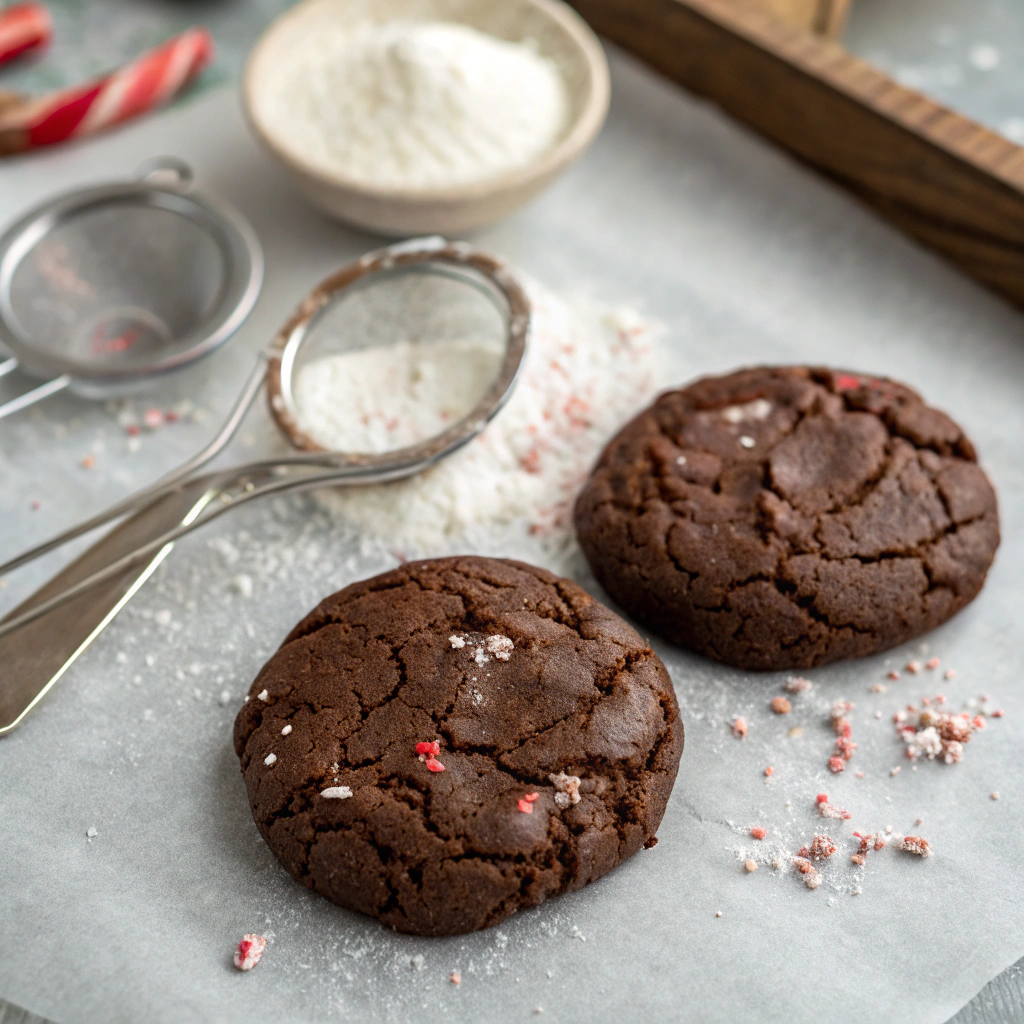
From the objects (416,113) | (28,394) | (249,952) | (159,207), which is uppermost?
(416,113)

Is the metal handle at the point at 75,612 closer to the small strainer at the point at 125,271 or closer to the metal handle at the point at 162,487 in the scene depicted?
the metal handle at the point at 162,487

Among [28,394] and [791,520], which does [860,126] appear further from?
[28,394]

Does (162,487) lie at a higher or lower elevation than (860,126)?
lower

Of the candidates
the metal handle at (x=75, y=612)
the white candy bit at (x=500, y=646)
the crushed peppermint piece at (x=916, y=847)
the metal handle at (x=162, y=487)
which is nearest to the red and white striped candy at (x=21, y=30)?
the metal handle at (x=162, y=487)

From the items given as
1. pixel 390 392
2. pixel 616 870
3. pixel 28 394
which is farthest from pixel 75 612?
pixel 616 870

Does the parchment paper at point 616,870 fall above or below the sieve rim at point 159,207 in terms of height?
below

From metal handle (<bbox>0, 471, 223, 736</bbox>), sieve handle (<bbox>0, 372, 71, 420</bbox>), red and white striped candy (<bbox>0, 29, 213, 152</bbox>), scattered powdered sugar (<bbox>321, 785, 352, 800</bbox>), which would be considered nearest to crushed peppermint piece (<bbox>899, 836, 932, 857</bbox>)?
scattered powdered sugar (<bbox>321, 785, 352, 800</bbox>)

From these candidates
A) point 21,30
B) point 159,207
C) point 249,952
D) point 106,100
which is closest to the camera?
point 249,952
